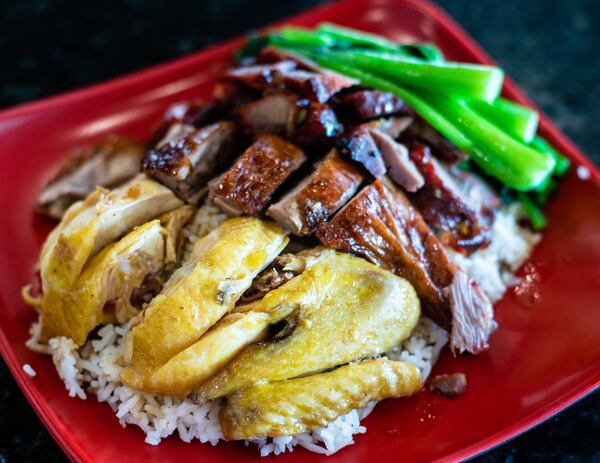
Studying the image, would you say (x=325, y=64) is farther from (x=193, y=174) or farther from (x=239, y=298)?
(x=239, y=298)

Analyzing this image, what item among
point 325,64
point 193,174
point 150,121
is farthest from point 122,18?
point 193,174

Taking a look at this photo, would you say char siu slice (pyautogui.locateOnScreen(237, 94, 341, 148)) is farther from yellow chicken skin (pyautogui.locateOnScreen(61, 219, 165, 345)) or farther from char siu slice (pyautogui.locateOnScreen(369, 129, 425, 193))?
yellow chicken skin (pyautogui.locateOnScreen(61, 219, 165, 345))

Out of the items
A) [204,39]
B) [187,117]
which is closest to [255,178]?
[187,117]

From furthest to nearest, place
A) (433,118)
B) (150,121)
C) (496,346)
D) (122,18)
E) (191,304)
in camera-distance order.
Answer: (122,18) < (150,121) < (433,118) < (496,346) < (191,304)

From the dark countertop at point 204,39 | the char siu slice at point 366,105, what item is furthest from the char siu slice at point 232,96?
the dark countertop at point 204,39

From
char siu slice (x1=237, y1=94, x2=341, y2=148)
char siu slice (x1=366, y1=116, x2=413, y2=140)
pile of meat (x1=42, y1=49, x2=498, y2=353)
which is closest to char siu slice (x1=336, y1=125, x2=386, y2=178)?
pile of meat (x1=42, y1=49, x2=498, y2=353)

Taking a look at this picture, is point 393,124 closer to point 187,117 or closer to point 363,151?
point 363,151
